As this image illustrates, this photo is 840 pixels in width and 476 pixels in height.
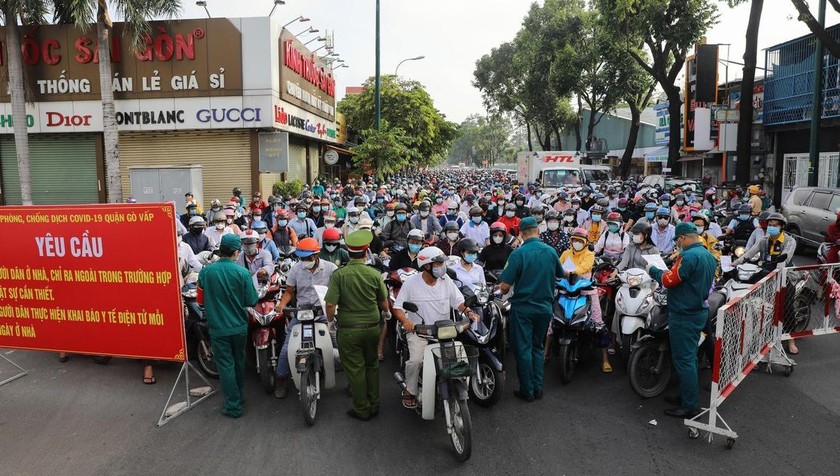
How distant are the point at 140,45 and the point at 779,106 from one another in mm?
24943

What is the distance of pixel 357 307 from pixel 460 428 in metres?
1.38

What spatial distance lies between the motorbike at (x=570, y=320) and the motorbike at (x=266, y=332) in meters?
3.02

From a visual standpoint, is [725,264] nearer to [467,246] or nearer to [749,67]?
[467,246]

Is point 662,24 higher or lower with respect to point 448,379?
higher

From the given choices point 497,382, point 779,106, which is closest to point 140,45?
point 497,382

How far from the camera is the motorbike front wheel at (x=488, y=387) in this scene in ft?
19.9

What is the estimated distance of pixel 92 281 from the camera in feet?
21.6

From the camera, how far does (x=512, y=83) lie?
5591 centimetres

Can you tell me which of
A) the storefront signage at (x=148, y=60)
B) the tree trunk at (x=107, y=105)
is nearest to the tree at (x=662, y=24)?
the storefront signage at (x=148, y=60)

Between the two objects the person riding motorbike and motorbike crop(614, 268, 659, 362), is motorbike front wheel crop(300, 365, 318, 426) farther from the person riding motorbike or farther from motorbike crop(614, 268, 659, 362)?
motorbike crop(614, 268, 659, 362)

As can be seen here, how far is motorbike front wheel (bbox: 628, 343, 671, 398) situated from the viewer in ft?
20.7

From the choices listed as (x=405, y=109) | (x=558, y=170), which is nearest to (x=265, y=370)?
(x=558, y=170)

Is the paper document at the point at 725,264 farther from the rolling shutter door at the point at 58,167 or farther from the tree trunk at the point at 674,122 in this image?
the rolling shutter door at the point at 58,167

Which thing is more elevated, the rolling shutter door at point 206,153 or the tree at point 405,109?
the tree at point 405,109
